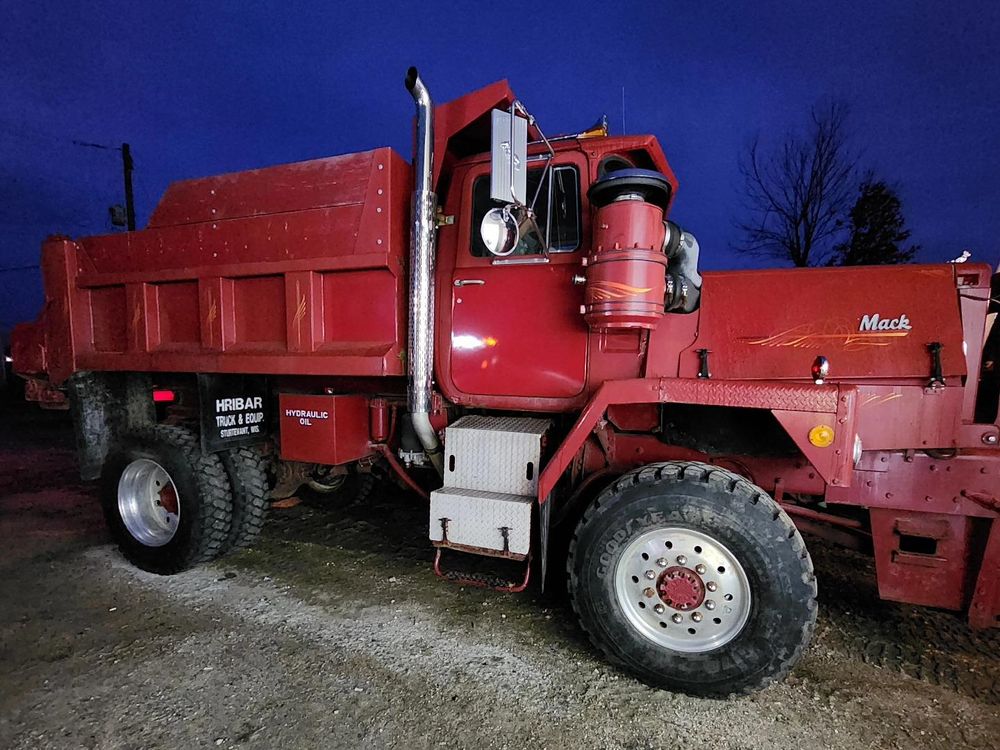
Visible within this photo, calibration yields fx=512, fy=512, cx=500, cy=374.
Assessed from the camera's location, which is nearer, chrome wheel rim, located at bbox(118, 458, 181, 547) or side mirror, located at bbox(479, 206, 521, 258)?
side mirror, located at bbox(479, 206, 521, 258)

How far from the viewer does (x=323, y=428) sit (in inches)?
144

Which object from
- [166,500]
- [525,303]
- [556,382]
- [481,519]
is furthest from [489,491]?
[166,500]

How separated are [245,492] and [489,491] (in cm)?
211

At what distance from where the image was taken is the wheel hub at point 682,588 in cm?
255

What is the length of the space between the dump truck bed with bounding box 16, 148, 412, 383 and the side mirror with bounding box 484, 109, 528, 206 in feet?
3.41

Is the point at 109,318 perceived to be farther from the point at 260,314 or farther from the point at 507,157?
the point at 507,157

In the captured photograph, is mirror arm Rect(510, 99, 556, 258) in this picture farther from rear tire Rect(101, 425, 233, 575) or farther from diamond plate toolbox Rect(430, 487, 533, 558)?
rear tire Rect(101, 425, 233, 575)

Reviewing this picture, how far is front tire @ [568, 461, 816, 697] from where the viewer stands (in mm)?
2406

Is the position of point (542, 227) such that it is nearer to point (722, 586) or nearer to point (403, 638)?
point (722, 586)

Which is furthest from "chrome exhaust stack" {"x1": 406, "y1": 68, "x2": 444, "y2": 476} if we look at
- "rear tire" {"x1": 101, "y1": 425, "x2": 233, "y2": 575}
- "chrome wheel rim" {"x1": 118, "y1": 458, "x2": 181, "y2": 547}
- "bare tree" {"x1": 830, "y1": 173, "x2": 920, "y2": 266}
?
"bare tree" {"x1": 830, "y1": 173, "x2": 920, "y2": 266}

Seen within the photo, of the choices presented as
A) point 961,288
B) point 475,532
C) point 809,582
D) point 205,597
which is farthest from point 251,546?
point 961,288

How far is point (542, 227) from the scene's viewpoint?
312 centimetres

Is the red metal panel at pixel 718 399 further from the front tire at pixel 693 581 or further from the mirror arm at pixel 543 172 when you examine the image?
the mirror arm at pixel 543 172

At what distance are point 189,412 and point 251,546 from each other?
1.26 meters
